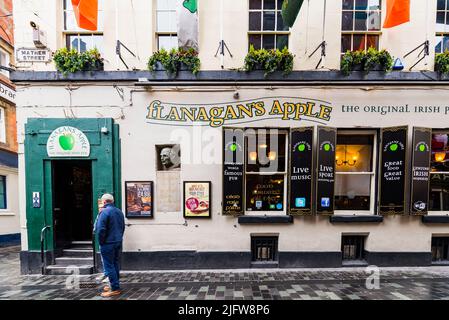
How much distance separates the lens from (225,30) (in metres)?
6.07

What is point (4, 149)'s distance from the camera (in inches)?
390

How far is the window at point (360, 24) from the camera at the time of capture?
6.22m

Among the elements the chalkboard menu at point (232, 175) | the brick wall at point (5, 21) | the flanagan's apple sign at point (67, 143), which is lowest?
the chalkboard menu at point (232, 175)

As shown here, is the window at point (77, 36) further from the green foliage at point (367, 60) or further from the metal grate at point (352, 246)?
the metal grate at point (352, 246)

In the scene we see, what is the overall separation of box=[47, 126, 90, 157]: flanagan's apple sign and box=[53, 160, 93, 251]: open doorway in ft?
1.58

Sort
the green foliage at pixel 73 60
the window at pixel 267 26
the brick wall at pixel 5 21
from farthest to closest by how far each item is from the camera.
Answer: the brick wall at pixel 5 21 → the window at pixel 267 26 → the green foliage at pixel 73 60

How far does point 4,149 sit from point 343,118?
13.5m

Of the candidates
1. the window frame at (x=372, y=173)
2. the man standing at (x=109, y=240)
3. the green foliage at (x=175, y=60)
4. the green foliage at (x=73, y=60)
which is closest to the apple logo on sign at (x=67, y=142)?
the green foliage at (x=73, y=60)

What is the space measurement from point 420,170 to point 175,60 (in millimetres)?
7148

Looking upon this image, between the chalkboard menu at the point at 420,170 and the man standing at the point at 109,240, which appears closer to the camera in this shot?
the man standing at the point at 109,240

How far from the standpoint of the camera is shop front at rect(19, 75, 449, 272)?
600cm

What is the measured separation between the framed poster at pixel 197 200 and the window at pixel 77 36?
4643 mm

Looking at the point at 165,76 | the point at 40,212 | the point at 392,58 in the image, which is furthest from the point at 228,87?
the point at 40,212

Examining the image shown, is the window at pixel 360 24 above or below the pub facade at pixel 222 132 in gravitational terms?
above
